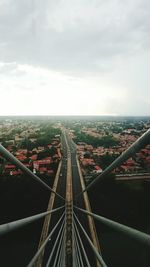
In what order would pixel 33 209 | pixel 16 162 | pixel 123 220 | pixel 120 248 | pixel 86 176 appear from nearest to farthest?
pixel 16 162
pixel 120 248
pixel 123 220
pixel 33 209
pixel 86 176

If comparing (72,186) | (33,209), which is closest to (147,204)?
(72,186)

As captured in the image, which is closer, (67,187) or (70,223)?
(70,223)

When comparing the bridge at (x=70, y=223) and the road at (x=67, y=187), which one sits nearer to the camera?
the bridge at (x=70, y=223)

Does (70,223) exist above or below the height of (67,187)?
above

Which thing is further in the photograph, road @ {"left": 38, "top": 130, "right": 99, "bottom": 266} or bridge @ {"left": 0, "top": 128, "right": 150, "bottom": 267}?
road @ {"left": 38, "top": 130, "right": 99, "bottom": 266}

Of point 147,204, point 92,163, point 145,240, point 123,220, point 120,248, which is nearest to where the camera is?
point 145,240

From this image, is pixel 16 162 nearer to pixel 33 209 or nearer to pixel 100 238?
pixel 100 238

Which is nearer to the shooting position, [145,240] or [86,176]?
[145,240]

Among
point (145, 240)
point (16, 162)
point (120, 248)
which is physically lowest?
point (120, 248)
